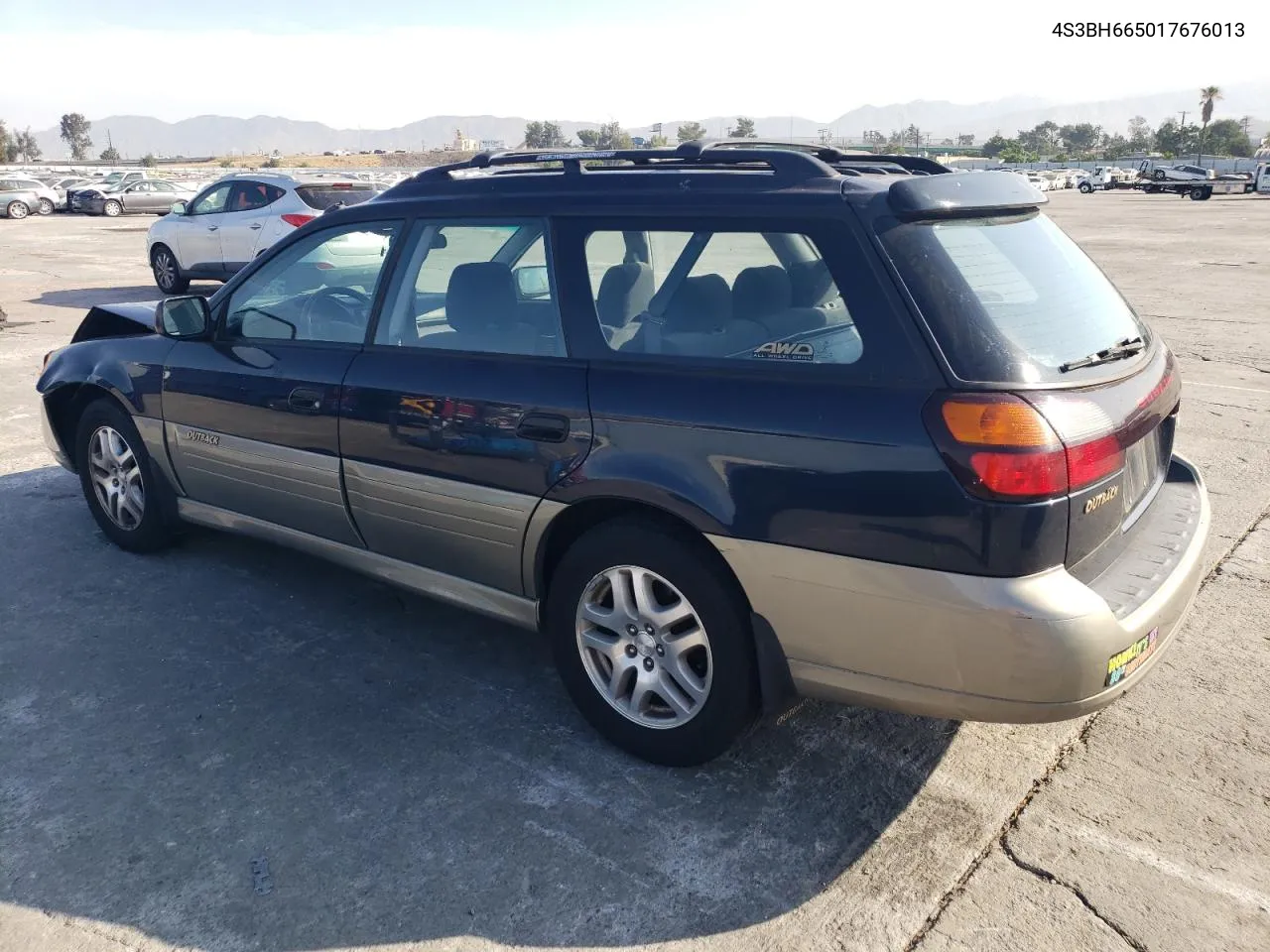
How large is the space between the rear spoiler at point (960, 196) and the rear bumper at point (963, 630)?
99cm

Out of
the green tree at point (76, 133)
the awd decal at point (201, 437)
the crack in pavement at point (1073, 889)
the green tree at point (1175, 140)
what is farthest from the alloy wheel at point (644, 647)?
the green tree at point (76, 133)

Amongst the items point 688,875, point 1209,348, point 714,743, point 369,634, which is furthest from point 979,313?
point 1209,348

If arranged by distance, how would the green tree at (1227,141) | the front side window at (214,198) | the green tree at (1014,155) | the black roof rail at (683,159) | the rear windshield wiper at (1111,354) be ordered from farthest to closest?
the green tree at (1014,155) → the green tree at (1227,141) → the front side window at (214,198) → the black roof rail at (683,159) → the rear windshield wiper at (1111,354)

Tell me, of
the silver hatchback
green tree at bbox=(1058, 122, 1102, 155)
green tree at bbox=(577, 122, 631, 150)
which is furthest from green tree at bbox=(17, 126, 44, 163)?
green tree at bbox=(1058, 122, 1102, 155)

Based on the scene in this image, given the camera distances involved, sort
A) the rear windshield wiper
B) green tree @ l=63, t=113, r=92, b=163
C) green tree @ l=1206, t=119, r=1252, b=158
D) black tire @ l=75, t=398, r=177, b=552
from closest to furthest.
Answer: the rear windshield wiper → black tire @ l=75, t=398, r=177, b=552 → green tree @ l=1206, t=119, r=1252, b=158 → green tree @ l=63, t=113, r=92, b=163

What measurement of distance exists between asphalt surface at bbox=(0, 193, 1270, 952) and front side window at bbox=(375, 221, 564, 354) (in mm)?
1274

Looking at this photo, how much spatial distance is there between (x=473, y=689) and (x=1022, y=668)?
2010 millimetres

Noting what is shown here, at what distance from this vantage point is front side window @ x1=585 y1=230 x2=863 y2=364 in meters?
2.89

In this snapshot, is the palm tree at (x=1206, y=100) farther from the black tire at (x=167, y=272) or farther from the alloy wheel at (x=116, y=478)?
the alloy wheel at (x=116, y=478)

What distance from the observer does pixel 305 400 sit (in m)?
4.00

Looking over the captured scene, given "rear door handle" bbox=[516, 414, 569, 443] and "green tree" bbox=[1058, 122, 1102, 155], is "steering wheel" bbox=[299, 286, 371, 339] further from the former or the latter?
"green tree" bbox=[1058, 122, 1102, 155]

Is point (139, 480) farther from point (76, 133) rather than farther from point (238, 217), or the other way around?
point (76, 133)

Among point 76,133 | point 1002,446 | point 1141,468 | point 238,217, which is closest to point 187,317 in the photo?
point 1002,446

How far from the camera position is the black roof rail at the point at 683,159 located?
3105 millimetres
